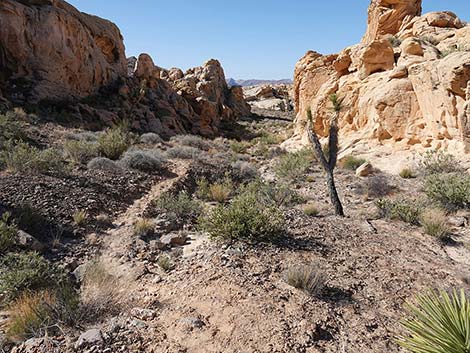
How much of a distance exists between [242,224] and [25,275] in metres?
3.17

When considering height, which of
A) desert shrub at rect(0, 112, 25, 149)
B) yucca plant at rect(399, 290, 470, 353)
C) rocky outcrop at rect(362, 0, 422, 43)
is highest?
rocky outcrop at rect(362, 0, 422, 43)

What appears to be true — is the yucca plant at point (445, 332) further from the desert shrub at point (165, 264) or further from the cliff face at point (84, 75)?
the cliff face at point (84, 75)

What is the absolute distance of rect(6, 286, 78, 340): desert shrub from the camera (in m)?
3.06

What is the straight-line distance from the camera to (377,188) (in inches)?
364

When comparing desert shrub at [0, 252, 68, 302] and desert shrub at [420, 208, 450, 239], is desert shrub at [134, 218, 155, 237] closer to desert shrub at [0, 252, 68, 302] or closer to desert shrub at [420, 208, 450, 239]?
desert shrub at [0, 252, 68, 302]

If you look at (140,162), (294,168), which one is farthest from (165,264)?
(294,168)

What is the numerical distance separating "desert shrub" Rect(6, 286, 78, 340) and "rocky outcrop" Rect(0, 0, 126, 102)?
15636mm

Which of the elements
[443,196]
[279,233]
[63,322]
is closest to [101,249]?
[63,322]

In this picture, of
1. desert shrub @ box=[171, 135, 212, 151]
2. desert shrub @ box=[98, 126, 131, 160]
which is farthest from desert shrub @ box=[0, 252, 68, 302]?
desert shrub @ box=[171, 135, 212, 151]

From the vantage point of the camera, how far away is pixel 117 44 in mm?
23719

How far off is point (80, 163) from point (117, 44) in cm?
1794

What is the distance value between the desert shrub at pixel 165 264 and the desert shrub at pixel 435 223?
5181mm

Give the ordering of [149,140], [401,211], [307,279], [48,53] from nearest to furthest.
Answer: [307,279]
[401,211]
[149,140]
[48,53]

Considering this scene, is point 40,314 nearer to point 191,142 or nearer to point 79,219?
point 79,219
